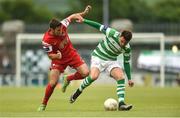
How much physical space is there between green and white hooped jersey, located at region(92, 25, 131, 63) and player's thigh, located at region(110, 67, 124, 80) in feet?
0.99

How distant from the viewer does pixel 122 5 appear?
88188 millimetres

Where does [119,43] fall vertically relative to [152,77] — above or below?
above

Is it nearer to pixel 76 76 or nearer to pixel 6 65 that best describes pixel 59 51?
pixel 76 76

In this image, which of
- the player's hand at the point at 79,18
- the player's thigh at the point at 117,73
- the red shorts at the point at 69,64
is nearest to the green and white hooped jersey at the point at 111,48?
the player's thigh at the point at 117,73

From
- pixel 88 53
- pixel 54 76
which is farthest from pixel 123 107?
pixel 88 53

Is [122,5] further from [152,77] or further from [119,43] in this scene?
[119,43]

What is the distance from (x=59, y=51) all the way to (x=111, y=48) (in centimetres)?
140

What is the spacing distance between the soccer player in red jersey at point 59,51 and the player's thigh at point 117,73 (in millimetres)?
1275

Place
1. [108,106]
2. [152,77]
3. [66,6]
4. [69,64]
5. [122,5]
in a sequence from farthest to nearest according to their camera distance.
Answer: [66,6], [122,5], [152,77], [69,64], [108,106]

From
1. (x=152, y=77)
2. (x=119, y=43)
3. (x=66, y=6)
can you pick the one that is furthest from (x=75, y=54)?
(x=66, y=6)

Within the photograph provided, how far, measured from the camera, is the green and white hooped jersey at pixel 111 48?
21.0 meters

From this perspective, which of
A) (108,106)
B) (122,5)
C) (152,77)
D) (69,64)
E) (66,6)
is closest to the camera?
(108,106)

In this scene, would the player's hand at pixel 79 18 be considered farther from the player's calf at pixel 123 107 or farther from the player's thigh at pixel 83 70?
the player's calf at pixel 123 107

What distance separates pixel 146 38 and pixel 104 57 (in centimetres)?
3114
